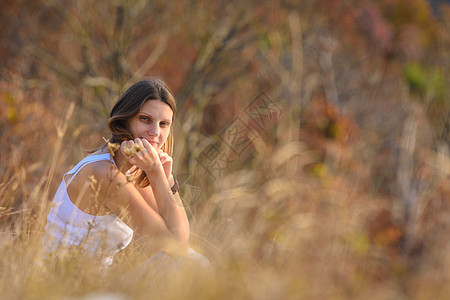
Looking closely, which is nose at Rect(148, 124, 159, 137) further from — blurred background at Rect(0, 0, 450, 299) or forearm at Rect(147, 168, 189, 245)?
blurred background at Rect(0, 0, 450, 299)

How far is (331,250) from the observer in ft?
8.11

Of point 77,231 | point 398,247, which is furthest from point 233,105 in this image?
point 77,231

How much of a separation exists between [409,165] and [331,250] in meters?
4.75

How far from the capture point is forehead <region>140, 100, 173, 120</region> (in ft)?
10.2

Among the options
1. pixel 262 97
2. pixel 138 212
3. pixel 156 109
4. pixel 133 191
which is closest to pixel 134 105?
pixel 156 109

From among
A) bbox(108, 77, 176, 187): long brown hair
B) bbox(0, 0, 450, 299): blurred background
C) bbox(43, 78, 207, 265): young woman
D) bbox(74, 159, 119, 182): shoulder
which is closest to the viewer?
bbox(43, 78, 207, 265): young woman

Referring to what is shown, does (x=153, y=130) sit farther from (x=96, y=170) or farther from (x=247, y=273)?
(x=247, y=273)

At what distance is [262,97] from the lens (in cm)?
836

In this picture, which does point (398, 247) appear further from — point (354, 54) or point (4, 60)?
point (4, 60)

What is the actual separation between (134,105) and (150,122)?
12cm

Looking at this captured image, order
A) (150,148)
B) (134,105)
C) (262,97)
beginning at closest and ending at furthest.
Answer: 1. (150,148)
2. (134,105)
3. (262,97)

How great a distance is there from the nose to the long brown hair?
0.10 m

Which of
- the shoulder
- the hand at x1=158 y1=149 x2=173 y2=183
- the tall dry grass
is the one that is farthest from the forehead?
the tall dry grass

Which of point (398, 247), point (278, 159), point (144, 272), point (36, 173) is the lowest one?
point (398, 247)
